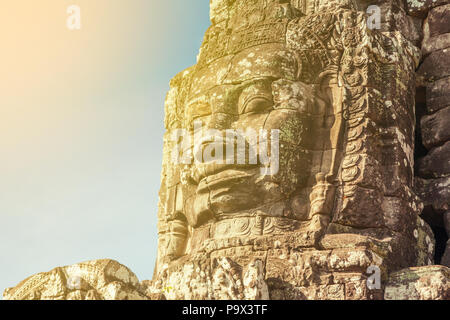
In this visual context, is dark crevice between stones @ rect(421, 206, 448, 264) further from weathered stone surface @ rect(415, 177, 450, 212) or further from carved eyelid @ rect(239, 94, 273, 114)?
carved eyelid @ rect(239, 94, 273, 114)

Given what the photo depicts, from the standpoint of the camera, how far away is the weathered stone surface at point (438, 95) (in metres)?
11.0

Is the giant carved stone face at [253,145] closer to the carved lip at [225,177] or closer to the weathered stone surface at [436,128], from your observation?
the carved lip at [225,177]

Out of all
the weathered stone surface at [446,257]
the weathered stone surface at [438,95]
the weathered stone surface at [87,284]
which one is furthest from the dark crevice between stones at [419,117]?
the weathered stone surface at [87,284]

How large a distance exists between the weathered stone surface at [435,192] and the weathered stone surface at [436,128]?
1.72ft

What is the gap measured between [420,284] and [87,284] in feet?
11.1

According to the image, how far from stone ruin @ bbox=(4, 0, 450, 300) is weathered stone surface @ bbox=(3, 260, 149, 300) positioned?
1cm

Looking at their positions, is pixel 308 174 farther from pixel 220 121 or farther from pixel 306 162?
pixel 220 121

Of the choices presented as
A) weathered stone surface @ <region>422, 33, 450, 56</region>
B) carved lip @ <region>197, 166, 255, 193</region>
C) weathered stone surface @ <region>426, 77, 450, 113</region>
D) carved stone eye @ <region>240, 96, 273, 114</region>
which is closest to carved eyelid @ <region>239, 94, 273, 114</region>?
carved stone eye @ <region>240, 96, 273, 114</region>

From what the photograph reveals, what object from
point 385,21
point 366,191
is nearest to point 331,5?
point 385,21

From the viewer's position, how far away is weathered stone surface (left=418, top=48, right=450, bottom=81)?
11.2 m

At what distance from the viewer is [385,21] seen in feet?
36.8

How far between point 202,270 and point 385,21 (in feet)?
14.3

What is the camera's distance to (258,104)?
1009 cm

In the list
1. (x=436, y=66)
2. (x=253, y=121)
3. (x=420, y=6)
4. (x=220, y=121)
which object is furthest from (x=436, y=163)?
(x=220, y=121)
